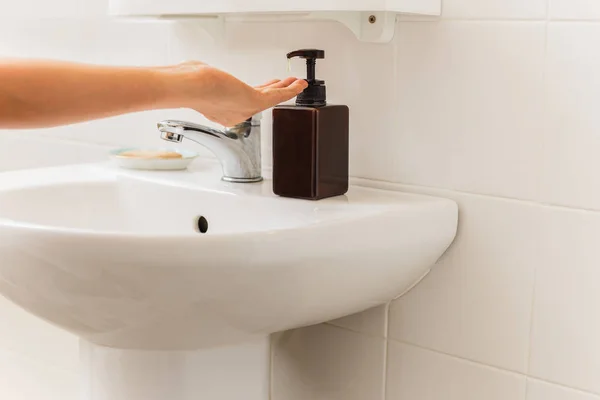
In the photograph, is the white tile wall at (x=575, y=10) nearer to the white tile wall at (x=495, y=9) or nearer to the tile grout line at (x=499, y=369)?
the white tile wall at (x=495, y=9)

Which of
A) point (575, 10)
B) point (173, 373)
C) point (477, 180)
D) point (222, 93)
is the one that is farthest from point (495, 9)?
point (173, 373)

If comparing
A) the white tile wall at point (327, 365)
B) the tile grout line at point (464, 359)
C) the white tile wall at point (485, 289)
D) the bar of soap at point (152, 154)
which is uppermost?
the bar of soap at point (152, 154)

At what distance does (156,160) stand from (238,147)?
0.14m

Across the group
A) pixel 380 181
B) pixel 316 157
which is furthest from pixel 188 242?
pixel 380 181

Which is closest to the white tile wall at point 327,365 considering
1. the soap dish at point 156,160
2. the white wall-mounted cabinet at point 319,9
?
the soap dish at point 156,160

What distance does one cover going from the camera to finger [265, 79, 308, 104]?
Result: 34.9 inches

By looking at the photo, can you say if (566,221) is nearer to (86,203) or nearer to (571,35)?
(571,35)

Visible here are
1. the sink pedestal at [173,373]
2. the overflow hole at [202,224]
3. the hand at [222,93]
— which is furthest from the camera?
the overflow hole at [202,224]

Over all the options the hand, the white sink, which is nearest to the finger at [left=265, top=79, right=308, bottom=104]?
the hand

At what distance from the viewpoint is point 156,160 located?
110cm

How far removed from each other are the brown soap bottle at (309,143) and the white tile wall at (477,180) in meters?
0.08

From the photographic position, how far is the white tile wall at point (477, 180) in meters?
0.85

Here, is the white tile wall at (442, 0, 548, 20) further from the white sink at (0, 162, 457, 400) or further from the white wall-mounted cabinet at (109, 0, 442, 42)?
the white sink at (0, 162, 457, 400)

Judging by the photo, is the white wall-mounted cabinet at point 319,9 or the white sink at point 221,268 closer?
the white sink at point 221,268
